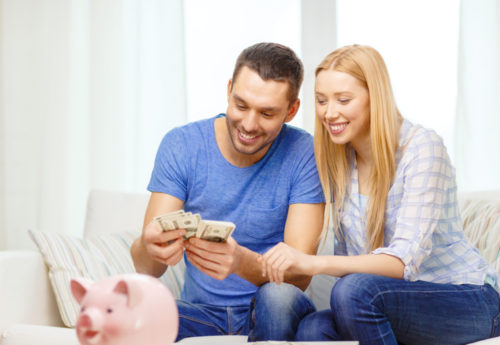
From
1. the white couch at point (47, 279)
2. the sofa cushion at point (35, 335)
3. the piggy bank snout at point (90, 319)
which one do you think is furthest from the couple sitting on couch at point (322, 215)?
the piggy bank snout at point (90, 319)

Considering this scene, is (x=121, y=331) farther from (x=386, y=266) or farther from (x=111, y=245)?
(x=111, y=245)

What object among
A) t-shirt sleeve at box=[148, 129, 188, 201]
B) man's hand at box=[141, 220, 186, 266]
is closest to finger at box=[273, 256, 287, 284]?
man's hand at box=[141, 220, 186, 266]

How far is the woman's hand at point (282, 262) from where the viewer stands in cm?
146

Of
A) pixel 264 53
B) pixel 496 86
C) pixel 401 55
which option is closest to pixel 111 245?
pixel 264 53

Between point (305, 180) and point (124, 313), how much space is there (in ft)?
3.26

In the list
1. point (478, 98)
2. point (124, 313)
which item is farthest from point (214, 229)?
point (478, 98)

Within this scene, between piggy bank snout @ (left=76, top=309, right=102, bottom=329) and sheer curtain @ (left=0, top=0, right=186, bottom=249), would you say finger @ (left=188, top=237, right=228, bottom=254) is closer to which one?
piggy bank snout @ (left=76, top=309, right=102, bottom=329)

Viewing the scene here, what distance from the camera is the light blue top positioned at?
154 cm

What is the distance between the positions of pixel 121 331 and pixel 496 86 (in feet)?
8.23

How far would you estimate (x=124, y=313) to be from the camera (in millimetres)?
1012

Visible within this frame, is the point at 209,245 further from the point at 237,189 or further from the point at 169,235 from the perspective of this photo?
the point at 237,189

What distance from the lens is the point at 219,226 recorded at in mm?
1376

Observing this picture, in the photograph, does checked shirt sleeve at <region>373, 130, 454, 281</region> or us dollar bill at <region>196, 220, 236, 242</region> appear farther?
checked shirt sleeve at <region>373, 130, 454, 281</region>

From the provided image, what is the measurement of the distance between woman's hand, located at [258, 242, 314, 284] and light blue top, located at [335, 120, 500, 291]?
20 centimetres
